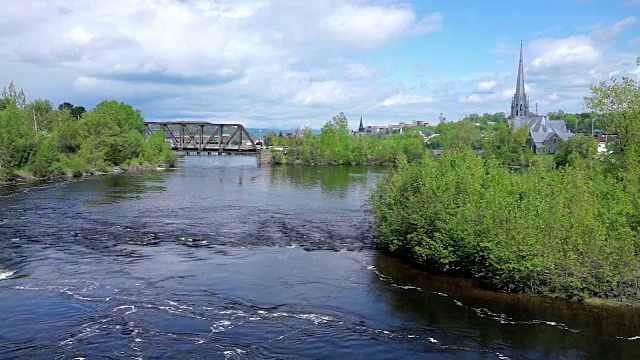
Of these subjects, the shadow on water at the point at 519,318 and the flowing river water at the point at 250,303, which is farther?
the shadow on water at the point at 519,318

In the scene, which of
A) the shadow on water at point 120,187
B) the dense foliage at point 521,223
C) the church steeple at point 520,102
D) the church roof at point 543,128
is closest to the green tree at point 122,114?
the shadow on water at point 120,187

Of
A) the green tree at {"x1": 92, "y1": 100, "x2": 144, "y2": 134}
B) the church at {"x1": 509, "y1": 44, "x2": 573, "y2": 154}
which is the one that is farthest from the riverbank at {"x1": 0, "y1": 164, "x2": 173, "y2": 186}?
the church at {"x1": 509, "y1": 44, "x2": 573, "y2": 154}

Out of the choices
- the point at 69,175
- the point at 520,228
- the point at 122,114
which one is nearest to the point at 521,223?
the point at 520,228

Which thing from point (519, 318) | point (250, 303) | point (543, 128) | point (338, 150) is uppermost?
point (543, 128)

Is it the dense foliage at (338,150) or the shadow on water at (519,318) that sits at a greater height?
the dense foliage at (338,150)

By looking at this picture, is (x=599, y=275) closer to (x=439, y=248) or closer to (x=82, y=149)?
(x=439, y=248)

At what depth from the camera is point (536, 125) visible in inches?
6383

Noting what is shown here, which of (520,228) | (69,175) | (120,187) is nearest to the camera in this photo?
(520,228)

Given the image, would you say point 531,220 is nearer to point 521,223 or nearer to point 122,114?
point 521,223

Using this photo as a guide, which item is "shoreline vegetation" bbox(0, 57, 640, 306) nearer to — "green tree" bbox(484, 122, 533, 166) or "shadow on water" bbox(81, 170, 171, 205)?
"shadow on water" bbox(81, 170, 171, 205)

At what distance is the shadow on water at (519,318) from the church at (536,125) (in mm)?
112305

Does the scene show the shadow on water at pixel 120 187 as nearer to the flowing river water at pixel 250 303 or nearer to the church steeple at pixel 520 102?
the flowing river water at pixel 250 303

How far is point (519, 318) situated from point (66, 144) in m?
77.0

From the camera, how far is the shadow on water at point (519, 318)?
20.4 meters
